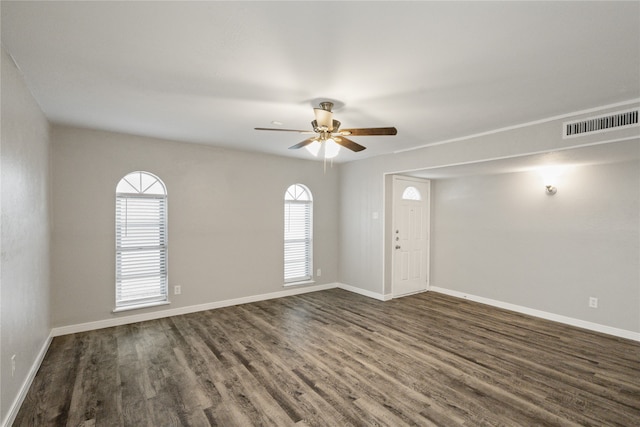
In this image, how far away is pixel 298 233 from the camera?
6.01 meters

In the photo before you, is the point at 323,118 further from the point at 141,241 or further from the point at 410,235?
the point at 410,235

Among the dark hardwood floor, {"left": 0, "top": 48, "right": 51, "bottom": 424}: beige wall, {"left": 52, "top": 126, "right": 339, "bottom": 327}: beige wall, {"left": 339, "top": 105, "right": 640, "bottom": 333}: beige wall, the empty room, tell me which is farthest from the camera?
{"left": 52, "top": 126, "right": 339, "bottom": 327}: beige wall

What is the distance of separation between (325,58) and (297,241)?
4.17m

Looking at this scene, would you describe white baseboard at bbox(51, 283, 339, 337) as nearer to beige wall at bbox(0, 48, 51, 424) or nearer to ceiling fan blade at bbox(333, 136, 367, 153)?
beige wall at bbox(0, 48, 51, 424)

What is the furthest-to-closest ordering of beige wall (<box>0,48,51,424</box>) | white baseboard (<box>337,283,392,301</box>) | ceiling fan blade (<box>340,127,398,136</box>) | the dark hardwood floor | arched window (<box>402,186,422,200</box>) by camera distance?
arched window (<box>402,186,422,200</box>) → white baseboard (<box>337,283,392,301</box>) → ceiling fan blade (<box>340,127,398,136</box>) → the dark hardwood floor → beige wall (<box>0,48,51,424</box>)

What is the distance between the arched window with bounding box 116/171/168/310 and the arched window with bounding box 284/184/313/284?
2.12 meters

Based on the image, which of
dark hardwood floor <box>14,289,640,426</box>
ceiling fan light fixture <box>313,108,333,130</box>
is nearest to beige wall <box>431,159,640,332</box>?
dark hardwood floor <box>14,289,640,426</box>

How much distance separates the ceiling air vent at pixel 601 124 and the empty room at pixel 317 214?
0.02 meters

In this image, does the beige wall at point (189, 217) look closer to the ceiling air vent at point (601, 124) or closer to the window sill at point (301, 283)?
the window sill at point (301, 283)

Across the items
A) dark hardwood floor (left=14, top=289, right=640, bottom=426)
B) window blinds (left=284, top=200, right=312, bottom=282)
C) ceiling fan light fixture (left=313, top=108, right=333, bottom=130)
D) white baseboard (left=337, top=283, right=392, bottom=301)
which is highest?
ceiling fan light fixture (left=313, top=108, right=333, bottom=130)

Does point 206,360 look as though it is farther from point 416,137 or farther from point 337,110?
point 416,137

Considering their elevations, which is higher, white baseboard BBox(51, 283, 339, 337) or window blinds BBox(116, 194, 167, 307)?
window blinds BBox(116, 194, 167, 307)

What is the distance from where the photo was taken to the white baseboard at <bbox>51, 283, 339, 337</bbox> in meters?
3.89

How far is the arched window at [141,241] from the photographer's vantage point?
4246 mm
